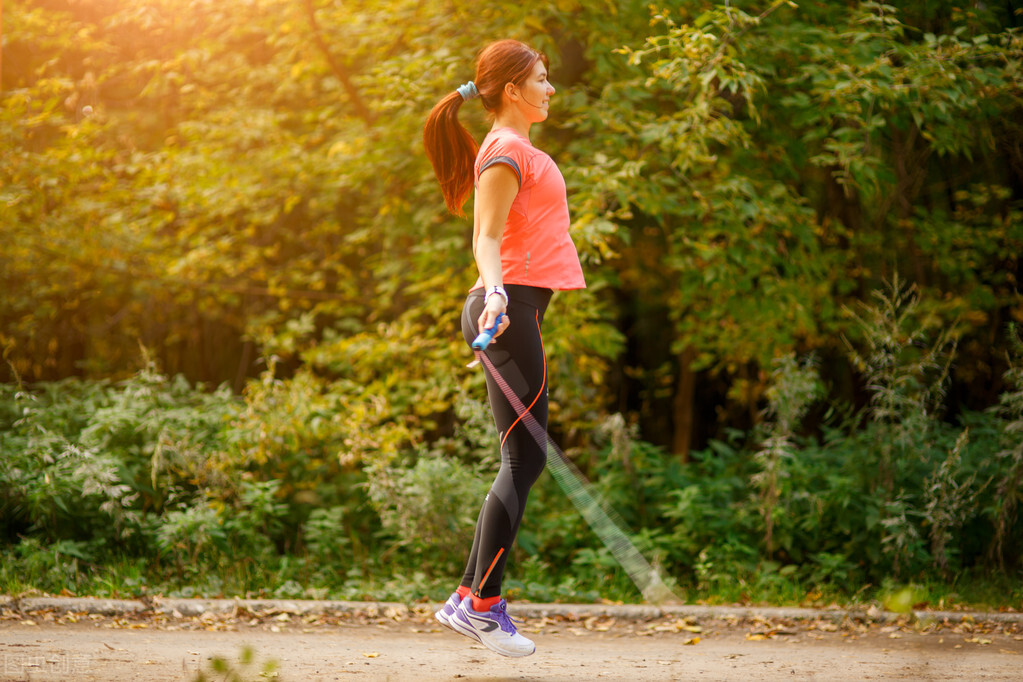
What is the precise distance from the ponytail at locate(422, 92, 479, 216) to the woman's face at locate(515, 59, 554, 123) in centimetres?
27

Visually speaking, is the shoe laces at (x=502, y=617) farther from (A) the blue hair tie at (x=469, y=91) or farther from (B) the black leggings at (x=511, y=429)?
(A) the blue hair tie at (x=469, y=91)

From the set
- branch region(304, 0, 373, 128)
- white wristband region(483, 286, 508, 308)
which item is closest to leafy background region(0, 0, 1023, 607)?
branch region(304, 0, 373, 128)

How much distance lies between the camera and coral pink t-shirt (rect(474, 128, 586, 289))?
11.2 ft

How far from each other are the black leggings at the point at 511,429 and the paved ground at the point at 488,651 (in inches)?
17.3

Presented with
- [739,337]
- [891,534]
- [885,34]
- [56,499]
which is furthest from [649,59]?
[56,499]

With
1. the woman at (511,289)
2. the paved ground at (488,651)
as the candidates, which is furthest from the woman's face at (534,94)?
the paved ground at (488,651)

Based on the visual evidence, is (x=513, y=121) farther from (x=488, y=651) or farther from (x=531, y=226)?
(x=488, y=651)

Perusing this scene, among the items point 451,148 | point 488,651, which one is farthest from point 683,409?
point 451,148

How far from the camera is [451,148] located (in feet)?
12.2

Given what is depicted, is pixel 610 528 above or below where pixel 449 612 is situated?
below

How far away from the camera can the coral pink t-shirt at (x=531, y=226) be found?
11.2 feet

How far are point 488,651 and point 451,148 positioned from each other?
213 cm

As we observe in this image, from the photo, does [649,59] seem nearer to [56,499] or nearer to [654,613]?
[654,613]

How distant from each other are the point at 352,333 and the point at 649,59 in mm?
4001
